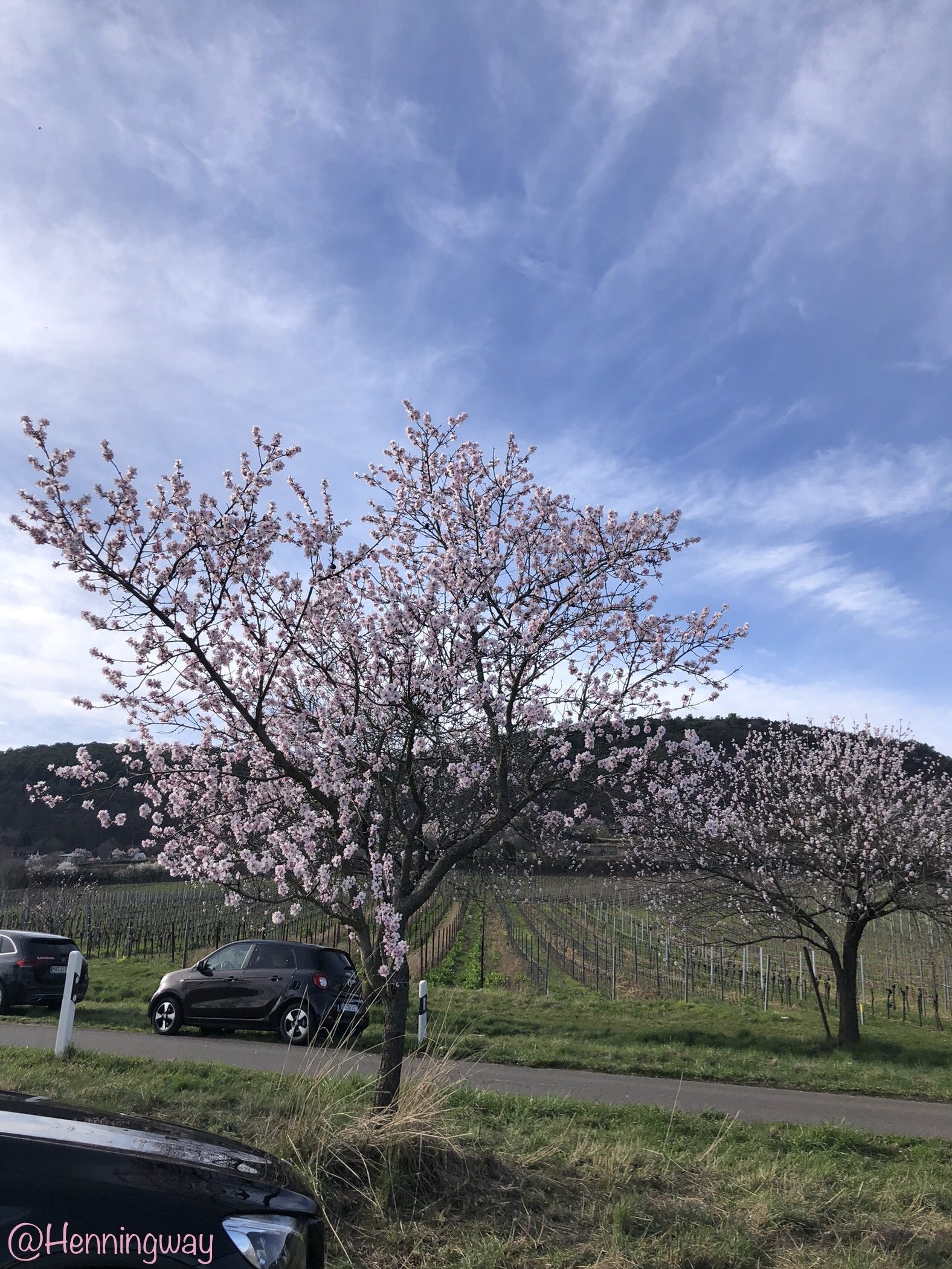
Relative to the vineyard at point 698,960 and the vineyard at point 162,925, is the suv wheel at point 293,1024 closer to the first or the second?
the vineyard at point 698,960

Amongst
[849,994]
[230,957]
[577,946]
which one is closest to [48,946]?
[230,957]

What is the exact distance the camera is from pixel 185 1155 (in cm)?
287

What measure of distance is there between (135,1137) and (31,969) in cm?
1419

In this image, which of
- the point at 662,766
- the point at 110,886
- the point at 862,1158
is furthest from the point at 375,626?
the point at 110,886

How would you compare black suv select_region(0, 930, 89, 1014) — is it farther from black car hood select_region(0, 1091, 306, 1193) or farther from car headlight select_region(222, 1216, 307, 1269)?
car headlight select_region(222, 1216, 307, 1269)

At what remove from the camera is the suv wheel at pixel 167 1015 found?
44.1ft

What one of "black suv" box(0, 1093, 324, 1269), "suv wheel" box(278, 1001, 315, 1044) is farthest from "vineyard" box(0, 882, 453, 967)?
"black suv" box(0, 1093, 324, 1269)

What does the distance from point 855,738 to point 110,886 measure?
49.4m

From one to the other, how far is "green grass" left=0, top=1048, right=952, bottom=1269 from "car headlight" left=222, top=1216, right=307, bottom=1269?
1.65 metres

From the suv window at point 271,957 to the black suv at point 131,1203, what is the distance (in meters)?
10.9

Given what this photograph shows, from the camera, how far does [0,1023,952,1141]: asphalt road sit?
348 inches

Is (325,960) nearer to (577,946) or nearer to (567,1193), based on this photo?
(567,1193)

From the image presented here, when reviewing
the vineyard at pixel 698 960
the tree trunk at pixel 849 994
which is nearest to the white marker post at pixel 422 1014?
the vineyard at pixel 698 960

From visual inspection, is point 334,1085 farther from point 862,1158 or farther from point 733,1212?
point 862,1158
